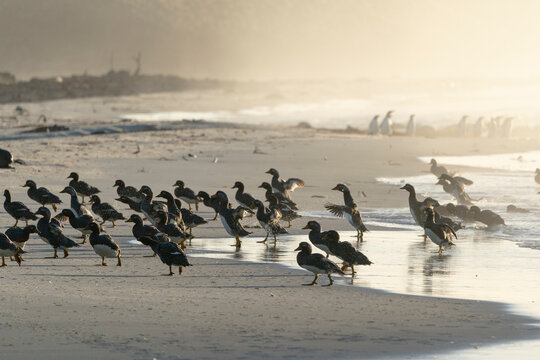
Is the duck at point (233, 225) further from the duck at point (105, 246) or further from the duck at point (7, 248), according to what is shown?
the duck at point (7, 248)

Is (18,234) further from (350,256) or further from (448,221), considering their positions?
(448,221)

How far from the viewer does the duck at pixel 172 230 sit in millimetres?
15523

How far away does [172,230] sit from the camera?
51.0 feet

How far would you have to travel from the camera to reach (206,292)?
12250 mm

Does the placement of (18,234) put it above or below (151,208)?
below

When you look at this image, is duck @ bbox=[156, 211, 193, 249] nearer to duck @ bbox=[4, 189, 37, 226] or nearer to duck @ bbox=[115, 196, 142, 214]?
duck @ bbox=[4, 189, 37, 226]

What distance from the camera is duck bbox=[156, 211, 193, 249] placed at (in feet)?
50.9

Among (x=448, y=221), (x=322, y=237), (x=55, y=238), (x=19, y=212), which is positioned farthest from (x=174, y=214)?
(x=448, y=221)

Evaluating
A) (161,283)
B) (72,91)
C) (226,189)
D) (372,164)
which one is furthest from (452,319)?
(72,91)

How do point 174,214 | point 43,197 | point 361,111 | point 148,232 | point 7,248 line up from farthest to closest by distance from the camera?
point 361,111 < point 43,197 < point 174,214 < point 148,232 < point 7,248

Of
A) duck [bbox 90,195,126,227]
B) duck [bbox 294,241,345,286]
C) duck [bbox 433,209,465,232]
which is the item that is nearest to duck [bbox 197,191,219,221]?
duck [bbox 90,195,126,227]

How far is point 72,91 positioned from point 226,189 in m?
64.3

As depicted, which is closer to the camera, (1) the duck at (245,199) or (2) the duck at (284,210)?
(2) the duck at (284,210)

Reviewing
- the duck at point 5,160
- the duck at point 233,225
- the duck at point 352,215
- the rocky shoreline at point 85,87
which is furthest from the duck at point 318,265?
the rocky shoreline at point 85,87
